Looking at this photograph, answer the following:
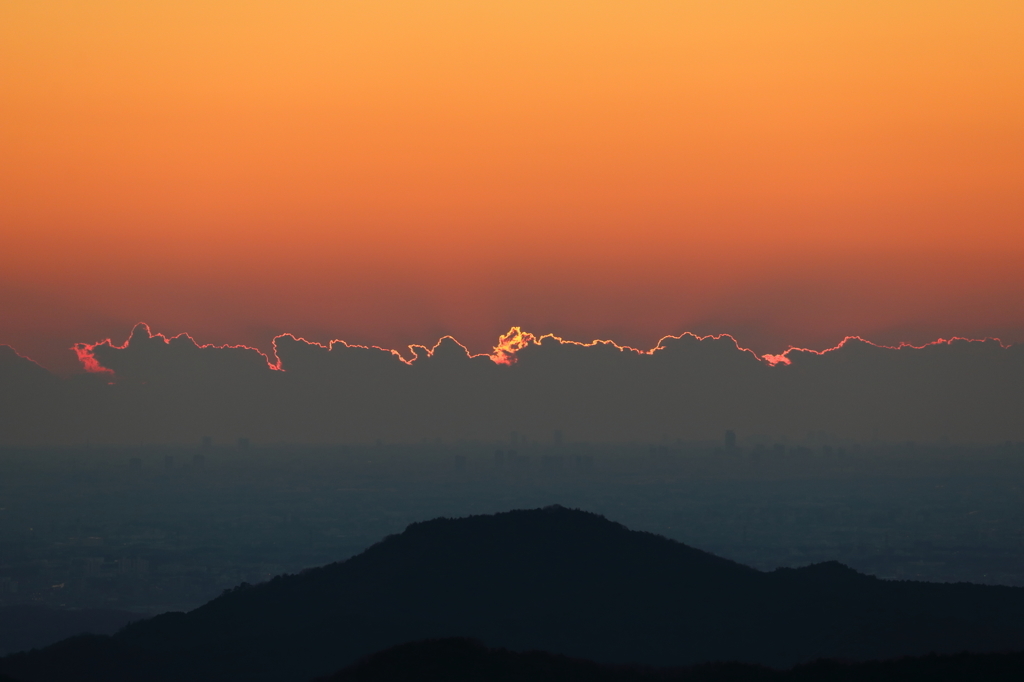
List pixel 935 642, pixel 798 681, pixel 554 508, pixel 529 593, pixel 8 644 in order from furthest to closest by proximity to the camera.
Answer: pixel 8 644 → pixel 554 508 → pixel 529 593 → pixel 935 642 → pixel 798 681

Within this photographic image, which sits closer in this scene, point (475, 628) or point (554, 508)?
point (475, 628)

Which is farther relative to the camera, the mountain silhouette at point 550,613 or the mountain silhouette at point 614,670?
the mountain silhouette at point 550,613

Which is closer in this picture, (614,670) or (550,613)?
(614,670)

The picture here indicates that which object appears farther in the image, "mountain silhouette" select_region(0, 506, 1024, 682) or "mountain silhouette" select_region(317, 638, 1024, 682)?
"mountain silhouette" select_region(0, 506, 1024, 682)

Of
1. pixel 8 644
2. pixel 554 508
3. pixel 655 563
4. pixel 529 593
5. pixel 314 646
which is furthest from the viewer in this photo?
pixel 8 644

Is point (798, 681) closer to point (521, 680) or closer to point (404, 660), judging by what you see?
point (521, 680)

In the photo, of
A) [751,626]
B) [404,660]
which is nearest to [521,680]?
[404,660]

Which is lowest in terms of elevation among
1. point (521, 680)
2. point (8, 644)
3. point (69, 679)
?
point (8, 644)

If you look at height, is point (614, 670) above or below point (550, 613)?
above
